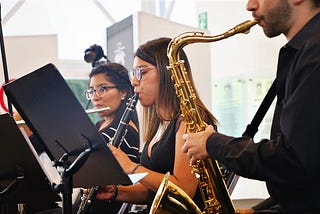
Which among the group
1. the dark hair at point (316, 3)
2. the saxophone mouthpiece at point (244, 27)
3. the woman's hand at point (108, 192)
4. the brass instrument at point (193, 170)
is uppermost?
the dark hair at point (316, 3)

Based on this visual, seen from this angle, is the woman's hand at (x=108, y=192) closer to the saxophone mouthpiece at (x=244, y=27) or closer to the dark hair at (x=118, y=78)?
the dark hair at (x=118, y=78)

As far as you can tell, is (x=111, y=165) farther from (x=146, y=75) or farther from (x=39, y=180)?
(x=146, y=75)

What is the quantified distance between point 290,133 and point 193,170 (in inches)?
29.0

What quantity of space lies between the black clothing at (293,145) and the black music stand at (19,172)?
2.41 ft

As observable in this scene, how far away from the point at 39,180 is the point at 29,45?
6.79ft

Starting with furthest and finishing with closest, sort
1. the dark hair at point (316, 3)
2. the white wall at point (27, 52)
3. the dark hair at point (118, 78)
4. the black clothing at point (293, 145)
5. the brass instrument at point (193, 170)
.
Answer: the white wall at point (27, 52), the dark hair at point (118, 78), the brass instrument at point (193, 170), the dark hair at point (316, 3), the black clothing at point (293, 145)

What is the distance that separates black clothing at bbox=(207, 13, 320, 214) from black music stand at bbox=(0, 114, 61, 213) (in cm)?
73

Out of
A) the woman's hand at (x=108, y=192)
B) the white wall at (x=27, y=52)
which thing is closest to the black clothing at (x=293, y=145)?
the woman's hand at (x=108, y=192)

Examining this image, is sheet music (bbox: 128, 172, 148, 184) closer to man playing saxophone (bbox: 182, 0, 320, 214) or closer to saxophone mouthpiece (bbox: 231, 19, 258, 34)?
man playing saxophone (bbox: 182, 0, 320, 214)

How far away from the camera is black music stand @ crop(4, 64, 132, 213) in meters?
1.62

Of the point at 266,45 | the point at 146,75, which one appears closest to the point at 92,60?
the point at 146,75

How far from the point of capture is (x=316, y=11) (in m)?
1.50

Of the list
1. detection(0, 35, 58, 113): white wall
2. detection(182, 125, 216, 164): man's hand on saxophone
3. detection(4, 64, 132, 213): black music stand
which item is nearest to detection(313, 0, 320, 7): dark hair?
detection(182, 125, 216, 164): man's hand on saxophone

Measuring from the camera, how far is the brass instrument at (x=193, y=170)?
1908mm
